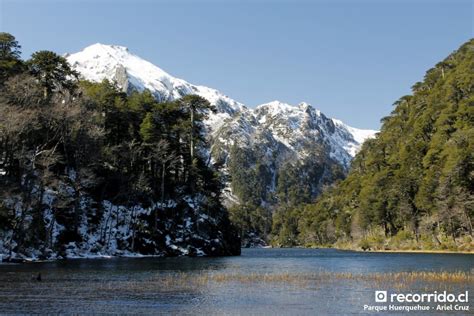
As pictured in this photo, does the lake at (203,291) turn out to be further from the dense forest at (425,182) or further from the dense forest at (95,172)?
the dense forest at (425,182)

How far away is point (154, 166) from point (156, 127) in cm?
945

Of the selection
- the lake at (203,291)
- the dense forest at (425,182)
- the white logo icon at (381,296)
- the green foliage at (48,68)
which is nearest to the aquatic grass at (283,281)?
the lake at (203,291)

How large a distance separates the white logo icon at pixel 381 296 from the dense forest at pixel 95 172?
47642mm

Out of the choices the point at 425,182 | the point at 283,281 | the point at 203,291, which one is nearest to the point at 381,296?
the point at 283,281

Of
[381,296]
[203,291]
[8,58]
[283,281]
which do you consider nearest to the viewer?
[381,296]

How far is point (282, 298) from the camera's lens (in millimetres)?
32688

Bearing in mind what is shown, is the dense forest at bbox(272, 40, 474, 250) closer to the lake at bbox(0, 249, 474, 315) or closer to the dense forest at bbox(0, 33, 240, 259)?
the dense forest at bbox(0, 33, 240, 259)

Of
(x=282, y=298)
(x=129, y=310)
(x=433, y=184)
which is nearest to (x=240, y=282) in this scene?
(x=282, y=298)

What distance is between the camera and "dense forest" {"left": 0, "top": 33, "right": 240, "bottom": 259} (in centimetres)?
7044

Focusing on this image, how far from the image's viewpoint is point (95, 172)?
93.6 m

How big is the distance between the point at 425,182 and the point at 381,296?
92.2 meters

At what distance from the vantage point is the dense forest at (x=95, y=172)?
70438 mm

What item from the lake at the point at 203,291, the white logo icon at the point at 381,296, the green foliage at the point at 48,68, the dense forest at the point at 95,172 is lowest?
the lake at the point at 203,291

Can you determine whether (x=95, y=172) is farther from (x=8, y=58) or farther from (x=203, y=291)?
(x=203, y=291)
